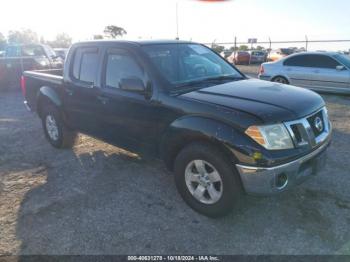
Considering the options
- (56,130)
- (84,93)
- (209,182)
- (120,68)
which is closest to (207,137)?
(209,182)

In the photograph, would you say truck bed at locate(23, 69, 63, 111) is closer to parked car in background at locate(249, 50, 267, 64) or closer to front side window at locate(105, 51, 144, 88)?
front side window at locate(105, 51, 144, 88)

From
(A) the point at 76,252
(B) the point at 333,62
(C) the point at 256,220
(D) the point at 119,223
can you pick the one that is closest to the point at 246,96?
(C) the point at 256,220

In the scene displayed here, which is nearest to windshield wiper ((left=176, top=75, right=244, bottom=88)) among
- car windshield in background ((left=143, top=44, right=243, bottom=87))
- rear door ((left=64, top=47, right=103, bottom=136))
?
car windshield in background ((left=143, top=44, right=243, bottom=87))

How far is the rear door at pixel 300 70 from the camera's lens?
32.8ft

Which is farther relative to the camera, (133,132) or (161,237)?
(133,132)

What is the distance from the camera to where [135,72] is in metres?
3.90

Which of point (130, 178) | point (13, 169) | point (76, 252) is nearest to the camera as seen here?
point (76, 252)

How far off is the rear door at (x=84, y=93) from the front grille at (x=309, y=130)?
254 cm

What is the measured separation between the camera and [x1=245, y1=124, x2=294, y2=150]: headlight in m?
2.88

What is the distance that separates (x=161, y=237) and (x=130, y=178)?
4.76 ft

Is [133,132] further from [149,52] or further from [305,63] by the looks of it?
[305,63]

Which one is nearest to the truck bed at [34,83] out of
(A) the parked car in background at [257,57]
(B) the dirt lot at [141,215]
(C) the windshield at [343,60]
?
(B) the dirt lot at [141,215]

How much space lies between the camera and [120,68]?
410 centimetres

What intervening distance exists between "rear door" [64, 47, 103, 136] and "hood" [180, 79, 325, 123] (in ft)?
5.28
